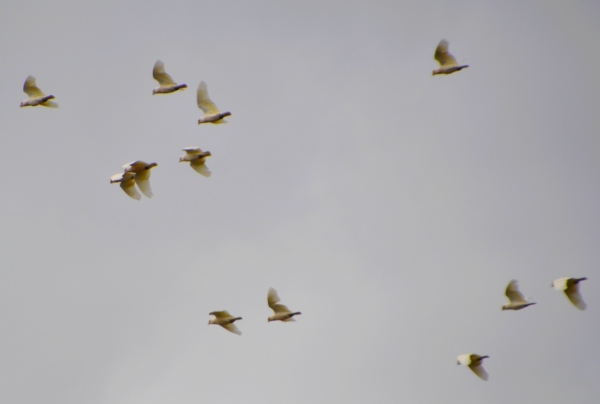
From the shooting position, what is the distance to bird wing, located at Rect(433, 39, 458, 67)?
164ft

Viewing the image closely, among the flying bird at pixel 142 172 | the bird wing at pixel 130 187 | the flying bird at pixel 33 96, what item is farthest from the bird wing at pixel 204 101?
the flying bird at pixel 33 96

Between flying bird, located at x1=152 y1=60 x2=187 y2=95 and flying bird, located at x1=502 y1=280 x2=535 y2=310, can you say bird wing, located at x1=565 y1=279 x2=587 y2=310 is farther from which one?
flying bird, located at x1=152 y1=60 x2=187 y2=95

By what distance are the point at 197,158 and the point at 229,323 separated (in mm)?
9076

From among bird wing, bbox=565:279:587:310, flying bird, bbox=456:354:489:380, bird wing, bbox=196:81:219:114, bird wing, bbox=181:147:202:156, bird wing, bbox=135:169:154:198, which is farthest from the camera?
bird wing, bbox=181:147:202:156

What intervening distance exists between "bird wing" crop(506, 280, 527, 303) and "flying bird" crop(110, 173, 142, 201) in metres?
19.7

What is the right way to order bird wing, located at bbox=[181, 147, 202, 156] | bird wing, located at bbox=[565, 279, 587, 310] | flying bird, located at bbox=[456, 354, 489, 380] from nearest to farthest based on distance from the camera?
bird wing, located at bbox=[565, 279, 587, 310] < flying bird, located at bbox=[456, 354, 489, 380] < bird wing, located at bbox=[181, 147, 202, 156]

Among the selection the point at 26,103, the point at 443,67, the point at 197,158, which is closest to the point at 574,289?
the point at 443,67

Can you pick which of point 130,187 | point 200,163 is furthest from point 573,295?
point 130,187

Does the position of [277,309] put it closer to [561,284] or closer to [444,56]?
[561,284]

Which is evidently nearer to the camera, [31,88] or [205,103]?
[205,103]

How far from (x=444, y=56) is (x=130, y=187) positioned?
1800cm

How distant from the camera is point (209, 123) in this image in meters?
49.6

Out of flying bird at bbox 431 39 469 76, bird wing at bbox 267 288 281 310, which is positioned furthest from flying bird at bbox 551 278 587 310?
bird wing at bbox 267 288 281 310

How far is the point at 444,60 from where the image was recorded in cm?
5062
